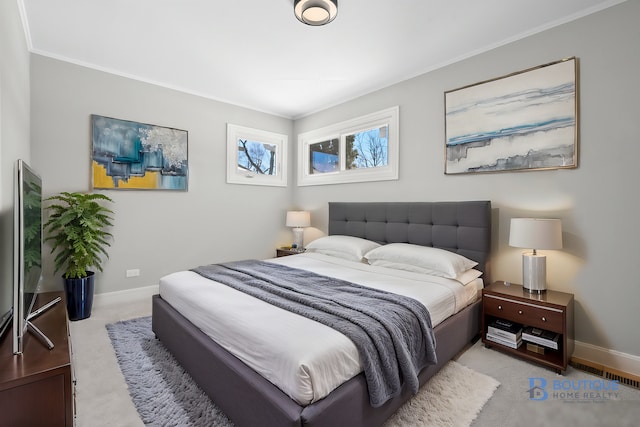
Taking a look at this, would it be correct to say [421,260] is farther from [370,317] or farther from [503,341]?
[370,317]

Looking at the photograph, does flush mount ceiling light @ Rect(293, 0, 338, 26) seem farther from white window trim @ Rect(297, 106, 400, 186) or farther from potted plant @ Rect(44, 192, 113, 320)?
potted plant @ Rect(44, 192, 113, 320)

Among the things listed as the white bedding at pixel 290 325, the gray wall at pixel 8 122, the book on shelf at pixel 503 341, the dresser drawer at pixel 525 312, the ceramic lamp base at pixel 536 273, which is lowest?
the book on shelf at pixel 503 341

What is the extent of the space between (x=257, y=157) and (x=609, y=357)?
4.43m

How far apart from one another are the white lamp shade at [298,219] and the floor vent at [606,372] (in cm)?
326

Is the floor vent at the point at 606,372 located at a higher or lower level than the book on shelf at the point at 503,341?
lower

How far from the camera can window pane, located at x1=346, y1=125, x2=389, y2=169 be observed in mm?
3777

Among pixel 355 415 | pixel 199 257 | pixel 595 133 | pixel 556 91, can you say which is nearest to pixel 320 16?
pixel 556 91

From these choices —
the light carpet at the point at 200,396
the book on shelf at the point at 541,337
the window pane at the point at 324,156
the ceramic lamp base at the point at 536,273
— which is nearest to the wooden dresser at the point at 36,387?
the light carpet at the point at 200,396

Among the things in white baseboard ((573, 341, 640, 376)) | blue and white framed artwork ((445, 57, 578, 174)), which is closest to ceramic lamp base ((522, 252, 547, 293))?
white baseboard ((573, 341, 640, 376))

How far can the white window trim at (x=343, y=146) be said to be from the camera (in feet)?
11.9

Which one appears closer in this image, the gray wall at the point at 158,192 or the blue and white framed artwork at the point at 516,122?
the blue and white framed artwork at the point at 516,122

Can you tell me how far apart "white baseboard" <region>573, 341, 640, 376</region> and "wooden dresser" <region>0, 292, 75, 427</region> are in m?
3.32

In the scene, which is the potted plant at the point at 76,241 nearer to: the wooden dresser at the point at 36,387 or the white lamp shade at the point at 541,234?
the wooden dresser at the point at 36,387

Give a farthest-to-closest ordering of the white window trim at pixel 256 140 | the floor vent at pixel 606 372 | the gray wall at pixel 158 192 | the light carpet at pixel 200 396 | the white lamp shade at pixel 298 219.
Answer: the white lamp shade at pixel 298 219
the white window trim at pixel 256 140
the gray wall at pixel 158 192
the floor vent at pixel 606 372
the light carpet at pixel 200 396
